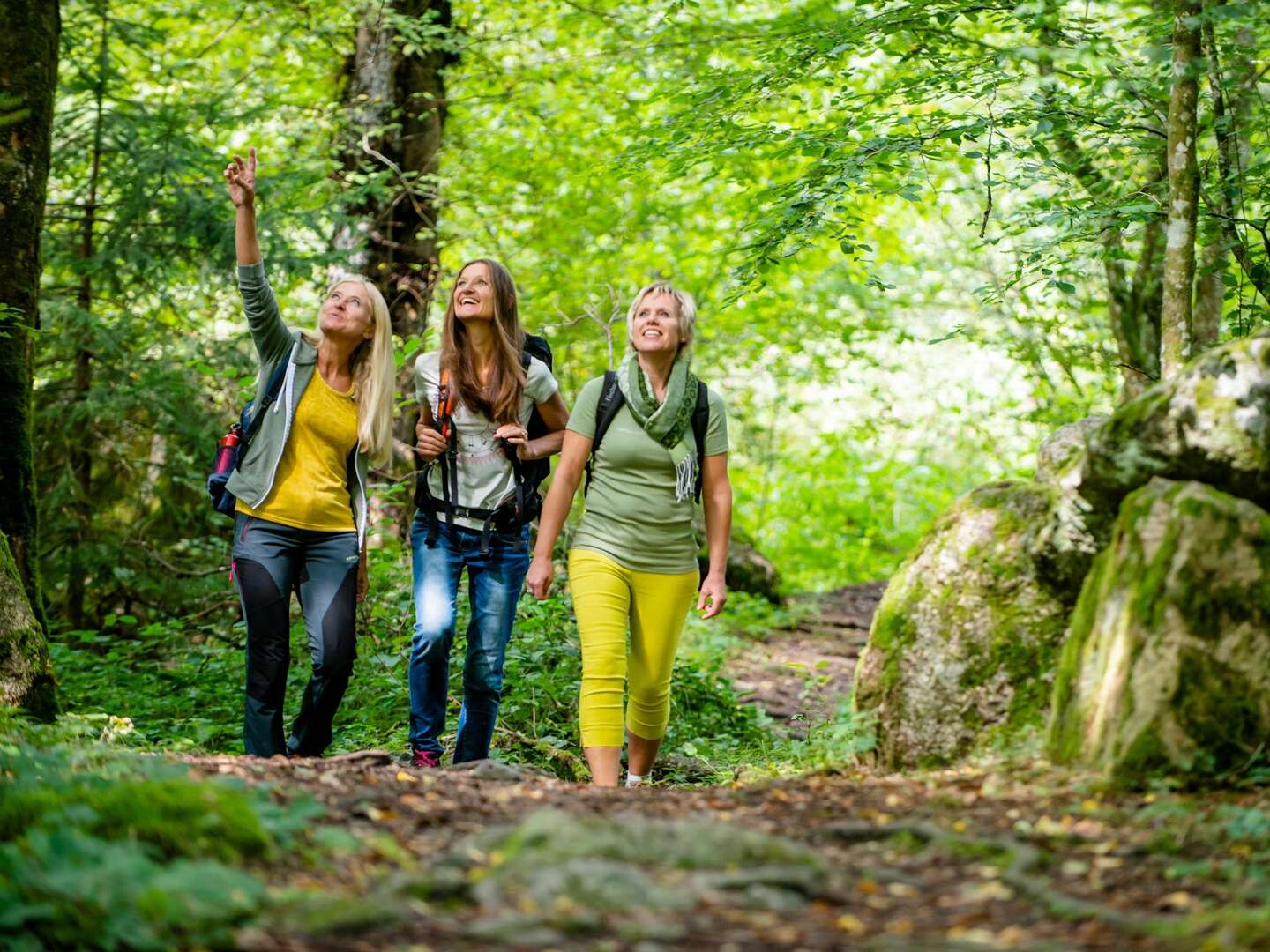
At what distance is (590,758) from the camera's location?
199 inches

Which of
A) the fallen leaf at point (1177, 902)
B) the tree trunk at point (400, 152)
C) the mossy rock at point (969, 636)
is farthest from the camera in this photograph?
the tree trunk at point (400, 152)

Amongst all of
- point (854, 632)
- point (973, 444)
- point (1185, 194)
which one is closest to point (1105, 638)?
point (1185, 194)

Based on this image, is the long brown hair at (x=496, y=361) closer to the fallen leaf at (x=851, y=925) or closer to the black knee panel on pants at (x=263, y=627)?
the black knee panel on pants at (x=263, y=627)

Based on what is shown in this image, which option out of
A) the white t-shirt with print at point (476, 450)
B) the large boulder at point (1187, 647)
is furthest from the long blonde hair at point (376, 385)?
the large boulder at point (1187, 647)

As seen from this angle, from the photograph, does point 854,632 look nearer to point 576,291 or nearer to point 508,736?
point 576,291

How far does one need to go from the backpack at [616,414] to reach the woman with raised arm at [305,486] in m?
0.98

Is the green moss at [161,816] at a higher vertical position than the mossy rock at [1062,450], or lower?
lower

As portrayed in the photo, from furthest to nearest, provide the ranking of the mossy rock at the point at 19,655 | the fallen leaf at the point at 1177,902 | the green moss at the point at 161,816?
1. the mossy rock at the point at 19,655
2. the green moss at the point at 161,816
3. the fallen leaf at the point at 1177,902

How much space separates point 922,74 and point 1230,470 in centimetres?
333

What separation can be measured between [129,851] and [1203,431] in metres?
3.65

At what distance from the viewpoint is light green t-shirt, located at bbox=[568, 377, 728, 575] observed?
506 centimetres

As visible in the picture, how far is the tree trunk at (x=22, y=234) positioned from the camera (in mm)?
6391

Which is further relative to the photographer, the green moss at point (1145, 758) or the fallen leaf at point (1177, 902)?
the green moss at point (1145, 758)

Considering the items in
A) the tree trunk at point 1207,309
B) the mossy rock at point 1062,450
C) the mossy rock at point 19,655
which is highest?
the tree trunk at point 1207,309
